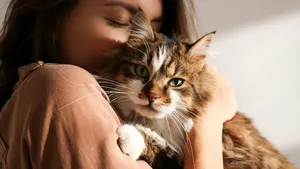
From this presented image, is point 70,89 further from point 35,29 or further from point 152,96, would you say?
point 35,29

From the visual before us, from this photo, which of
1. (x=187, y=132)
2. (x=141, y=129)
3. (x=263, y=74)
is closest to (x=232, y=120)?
(x=187, y=132)

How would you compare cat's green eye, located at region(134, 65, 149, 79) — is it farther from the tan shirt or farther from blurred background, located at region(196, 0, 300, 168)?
blurred background, located at region(196, 0, 300, 168)

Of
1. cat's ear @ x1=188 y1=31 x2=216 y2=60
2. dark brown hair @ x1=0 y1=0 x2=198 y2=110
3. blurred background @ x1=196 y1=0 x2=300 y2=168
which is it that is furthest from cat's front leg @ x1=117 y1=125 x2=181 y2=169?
blurred background @ x1=196 y1=0 x2=300 y2=168

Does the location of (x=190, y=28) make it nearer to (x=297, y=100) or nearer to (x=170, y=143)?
(x=170, y=143)

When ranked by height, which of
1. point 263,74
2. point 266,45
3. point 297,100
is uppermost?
point 266,45

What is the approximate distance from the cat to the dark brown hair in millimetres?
215

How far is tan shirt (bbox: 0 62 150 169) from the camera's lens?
2.80 feet

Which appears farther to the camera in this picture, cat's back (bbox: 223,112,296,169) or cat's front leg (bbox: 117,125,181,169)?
cat's back (bbox: 223,112,296,169)

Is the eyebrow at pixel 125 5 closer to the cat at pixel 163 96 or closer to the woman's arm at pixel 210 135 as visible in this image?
the cat at pixel 163 96

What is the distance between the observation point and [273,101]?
7.32 ft

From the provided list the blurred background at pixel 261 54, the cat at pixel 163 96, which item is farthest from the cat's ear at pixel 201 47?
the blurred background at pixel 261 54

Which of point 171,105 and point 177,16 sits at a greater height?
point 177,16

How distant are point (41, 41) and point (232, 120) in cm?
67

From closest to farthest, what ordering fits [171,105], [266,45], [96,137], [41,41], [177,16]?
[96,137]
[171,105]
[41,41]
[177,16]
[266,45]
